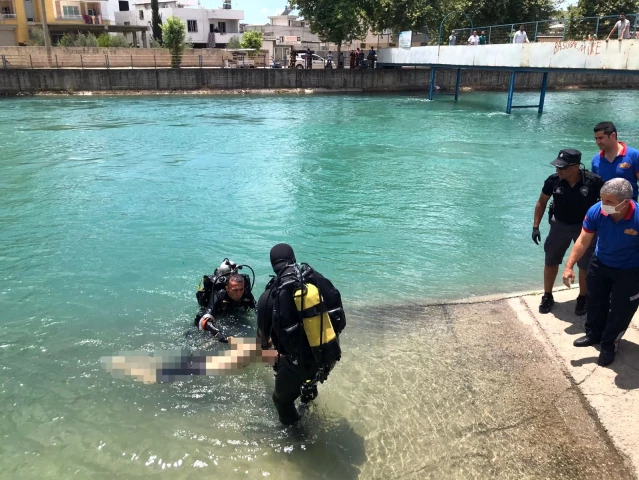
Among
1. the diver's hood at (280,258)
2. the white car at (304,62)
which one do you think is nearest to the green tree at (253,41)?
the white car at (304,62)

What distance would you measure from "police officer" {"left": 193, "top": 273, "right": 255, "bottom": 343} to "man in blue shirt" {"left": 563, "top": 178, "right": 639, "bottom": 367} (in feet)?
11.0

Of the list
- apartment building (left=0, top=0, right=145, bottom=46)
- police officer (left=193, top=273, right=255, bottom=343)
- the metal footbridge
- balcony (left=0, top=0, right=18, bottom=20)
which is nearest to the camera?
police officer (left=193, top=273, right=255, bottom=343)

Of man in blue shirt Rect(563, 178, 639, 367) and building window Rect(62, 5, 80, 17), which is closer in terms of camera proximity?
man in blue shirt Rect(563, 178, 639, 367)

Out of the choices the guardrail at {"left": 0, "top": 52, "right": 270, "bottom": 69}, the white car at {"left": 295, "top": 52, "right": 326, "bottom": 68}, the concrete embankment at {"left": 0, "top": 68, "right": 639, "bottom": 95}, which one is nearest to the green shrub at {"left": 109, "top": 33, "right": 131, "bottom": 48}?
the guardrail at {"left": 0, "top": 52, "right": 270, "bottom": 69}

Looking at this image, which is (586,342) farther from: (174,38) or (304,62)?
(304,62)

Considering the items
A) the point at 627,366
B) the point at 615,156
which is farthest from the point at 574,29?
the point at 627,366

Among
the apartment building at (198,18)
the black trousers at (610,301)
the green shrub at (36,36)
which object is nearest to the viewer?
the black trousers at (610,301)

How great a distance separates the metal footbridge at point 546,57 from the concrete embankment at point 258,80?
7512 mm

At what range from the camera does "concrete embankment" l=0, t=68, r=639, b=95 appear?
3834cm

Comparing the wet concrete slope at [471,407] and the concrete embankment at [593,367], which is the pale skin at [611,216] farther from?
the wet concrete slope at [471,407]

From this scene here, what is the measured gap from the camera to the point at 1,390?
17.6 ft

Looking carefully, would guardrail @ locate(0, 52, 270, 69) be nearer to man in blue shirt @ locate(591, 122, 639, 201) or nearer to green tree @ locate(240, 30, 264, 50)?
green tree @ locate(240, 30, 264, 50)

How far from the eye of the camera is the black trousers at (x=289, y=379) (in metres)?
3.82

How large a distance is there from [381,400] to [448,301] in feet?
8.42
